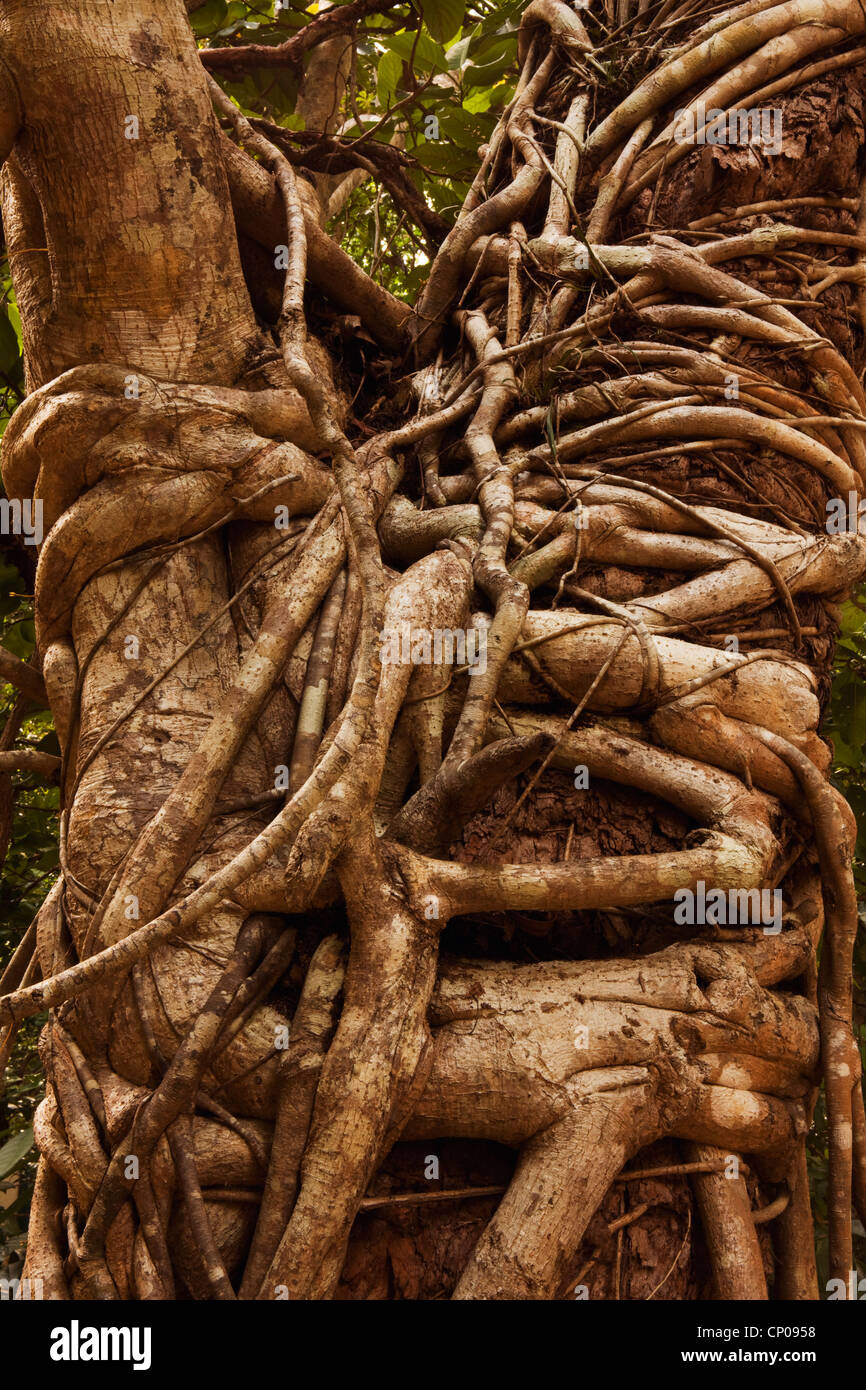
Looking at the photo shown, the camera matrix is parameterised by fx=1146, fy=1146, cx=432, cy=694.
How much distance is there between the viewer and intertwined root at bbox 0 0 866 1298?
1.82 metres

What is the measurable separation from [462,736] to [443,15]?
8.98 ft

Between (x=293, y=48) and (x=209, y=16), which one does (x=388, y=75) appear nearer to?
(x=209, y=16)

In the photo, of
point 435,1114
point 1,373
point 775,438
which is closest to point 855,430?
point 775,438

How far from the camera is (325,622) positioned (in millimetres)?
2277

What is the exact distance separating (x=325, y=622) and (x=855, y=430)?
1452 millimetres

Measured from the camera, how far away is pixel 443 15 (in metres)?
3.62

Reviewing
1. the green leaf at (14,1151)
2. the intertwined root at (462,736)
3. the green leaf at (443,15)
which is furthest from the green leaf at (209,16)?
the green leaf at (14,1151)

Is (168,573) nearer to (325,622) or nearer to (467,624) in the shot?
(325,622)

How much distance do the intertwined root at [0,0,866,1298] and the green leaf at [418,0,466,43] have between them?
1.03 meters

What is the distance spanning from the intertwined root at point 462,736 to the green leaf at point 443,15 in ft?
3.37

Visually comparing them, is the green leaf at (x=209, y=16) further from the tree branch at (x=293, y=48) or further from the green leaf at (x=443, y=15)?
the green leaf at (x=443, y=15)

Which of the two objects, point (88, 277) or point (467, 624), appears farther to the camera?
point (88, 277)

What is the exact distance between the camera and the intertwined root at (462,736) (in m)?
1.82
